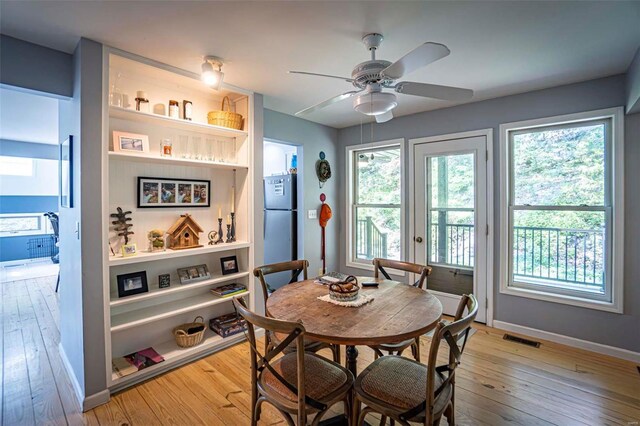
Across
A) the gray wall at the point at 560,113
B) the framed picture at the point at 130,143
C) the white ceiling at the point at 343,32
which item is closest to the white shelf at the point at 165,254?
the framed picture at the point at 130,143

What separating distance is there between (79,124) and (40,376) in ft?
6.66

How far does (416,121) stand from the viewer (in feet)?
12.8

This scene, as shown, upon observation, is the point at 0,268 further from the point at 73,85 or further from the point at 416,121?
the point at 416,121

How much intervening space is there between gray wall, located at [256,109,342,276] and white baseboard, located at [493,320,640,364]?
7.46ft

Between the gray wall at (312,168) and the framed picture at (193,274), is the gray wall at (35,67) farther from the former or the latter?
the gray wall at (312,168)

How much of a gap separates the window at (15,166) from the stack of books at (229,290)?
6207 millimetres

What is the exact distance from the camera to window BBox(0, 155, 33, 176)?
6286 mm

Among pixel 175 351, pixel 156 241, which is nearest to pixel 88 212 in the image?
pixel 156 241

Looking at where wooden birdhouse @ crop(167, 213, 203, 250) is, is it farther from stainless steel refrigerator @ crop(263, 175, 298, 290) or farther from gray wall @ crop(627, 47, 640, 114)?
gray wall @ crop(627, 47, 640, 114)

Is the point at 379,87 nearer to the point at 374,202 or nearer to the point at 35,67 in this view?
the point at 35,67

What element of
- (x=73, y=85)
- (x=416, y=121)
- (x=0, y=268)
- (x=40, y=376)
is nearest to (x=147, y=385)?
Result: (x=40, y=376)

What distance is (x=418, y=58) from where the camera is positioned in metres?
1.51

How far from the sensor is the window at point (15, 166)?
6.29 m

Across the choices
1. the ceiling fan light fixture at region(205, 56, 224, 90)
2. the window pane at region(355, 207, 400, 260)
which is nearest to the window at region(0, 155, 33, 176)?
the ceiling fan light fixture at region(205, 56, 224, 90)
